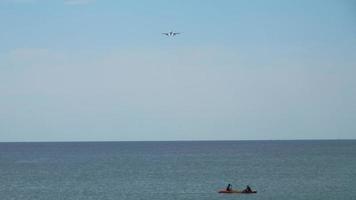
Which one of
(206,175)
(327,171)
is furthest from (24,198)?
(327,171)

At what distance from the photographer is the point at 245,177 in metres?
87.8

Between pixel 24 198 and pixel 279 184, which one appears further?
pixel 279 184

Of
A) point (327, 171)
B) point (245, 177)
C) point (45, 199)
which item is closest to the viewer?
point (45, 199)

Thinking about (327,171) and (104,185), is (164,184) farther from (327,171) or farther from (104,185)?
(327,171)

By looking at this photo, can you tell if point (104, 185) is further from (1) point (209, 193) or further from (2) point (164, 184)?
(1) point (209, 193)

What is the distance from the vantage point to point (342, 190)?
68750mm

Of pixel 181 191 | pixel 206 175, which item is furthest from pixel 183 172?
pixel 181 191

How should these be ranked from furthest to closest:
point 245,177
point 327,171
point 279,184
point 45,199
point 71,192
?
point 327,171 < point 245,177 < point 279,184 < point 71,192 < point 45,199

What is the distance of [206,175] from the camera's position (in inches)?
3578

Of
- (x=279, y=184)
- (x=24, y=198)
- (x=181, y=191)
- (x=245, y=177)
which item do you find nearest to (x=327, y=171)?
(x=245, y=177)

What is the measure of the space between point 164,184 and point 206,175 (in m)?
14.8

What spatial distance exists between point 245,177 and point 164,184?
14.6 m

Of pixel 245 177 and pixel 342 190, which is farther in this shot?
pixel 245 177

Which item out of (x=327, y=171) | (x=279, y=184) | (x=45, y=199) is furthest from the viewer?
(x=327, y=171)
